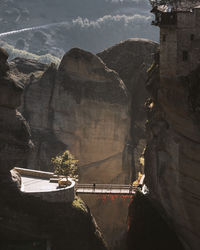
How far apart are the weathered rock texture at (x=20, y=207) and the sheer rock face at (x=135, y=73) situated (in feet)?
90.6

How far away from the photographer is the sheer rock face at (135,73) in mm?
69625

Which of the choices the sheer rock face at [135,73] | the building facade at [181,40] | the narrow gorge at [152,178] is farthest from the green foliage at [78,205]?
the sheer rock face at [135,73]

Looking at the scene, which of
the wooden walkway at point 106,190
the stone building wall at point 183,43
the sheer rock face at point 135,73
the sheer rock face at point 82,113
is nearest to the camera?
the stone building wall at point 183,43

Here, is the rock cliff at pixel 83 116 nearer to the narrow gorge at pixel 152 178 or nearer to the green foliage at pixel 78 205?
the narrow gorge at pixel 152 178

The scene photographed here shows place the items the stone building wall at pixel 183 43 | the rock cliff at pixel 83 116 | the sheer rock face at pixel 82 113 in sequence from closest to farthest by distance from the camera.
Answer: the stone building wall at pixel 183 43
the rock cliff at pixel 83 116
the sheer rock face at pixel 82 113

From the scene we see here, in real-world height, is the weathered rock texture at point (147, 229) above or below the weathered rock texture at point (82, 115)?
below

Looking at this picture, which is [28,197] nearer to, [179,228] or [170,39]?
[179,228]

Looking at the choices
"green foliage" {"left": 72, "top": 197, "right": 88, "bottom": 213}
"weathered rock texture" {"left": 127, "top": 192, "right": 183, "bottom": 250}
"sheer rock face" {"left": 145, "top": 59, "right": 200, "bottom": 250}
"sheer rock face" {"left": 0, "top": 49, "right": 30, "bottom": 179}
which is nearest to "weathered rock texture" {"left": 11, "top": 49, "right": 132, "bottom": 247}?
"weathered rock texture" {"left": 127, "top": 192, "right": 183, "bottom": 250}

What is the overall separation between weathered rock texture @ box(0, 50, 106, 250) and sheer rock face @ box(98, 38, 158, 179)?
2761 centimetres

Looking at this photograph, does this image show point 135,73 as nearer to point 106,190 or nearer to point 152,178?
point 106,190

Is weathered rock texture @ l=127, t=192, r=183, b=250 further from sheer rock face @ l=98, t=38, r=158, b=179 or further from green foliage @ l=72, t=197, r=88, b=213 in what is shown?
sheer rock face @ l=98, t=38, r=158, b=179

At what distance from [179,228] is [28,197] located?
1379 cm

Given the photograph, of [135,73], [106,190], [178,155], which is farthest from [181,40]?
[135,73]

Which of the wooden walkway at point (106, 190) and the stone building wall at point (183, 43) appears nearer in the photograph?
the stone building wall at point (183, 43)
